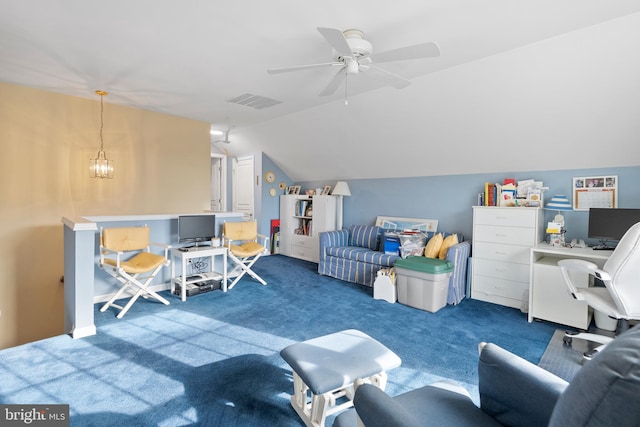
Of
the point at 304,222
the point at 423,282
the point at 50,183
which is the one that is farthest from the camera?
the point at 304,222

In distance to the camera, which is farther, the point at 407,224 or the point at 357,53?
the point at 407,224

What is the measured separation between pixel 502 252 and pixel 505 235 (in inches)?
8.2

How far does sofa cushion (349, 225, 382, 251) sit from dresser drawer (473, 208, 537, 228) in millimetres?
1693

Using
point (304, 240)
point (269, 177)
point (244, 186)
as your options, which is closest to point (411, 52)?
point (304, 240)

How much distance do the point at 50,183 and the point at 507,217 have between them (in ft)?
19.0

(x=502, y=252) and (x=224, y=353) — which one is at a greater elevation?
(x=502, y=252)

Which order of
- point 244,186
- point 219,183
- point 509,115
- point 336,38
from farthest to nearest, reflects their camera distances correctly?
1. point 219,183
2. point 244,186
3. point 509,115
4. point 336,38

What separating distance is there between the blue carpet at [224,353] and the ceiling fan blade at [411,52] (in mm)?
2295

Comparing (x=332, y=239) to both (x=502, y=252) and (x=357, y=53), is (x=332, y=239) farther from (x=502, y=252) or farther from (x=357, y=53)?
(x=357, y=53)

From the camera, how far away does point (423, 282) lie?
3.63 meters

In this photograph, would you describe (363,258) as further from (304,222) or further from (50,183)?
(50,183)

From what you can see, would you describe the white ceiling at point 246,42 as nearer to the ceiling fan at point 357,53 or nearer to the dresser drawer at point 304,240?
the ceiling fan at point 357,53

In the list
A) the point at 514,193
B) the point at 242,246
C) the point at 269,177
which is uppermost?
the point at 269,177

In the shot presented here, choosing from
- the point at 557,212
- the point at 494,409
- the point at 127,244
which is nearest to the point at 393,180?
the point at 557,212
